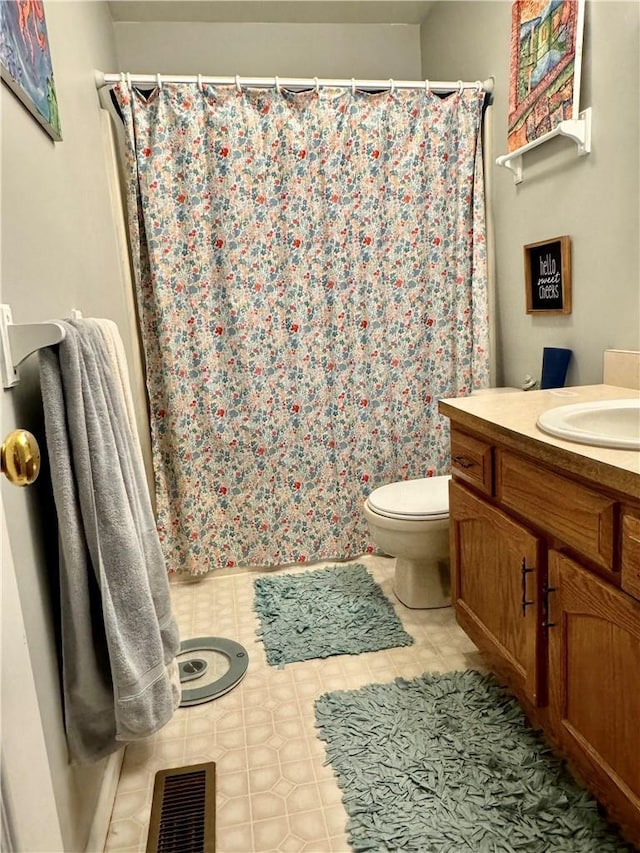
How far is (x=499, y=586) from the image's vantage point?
152 centimetres

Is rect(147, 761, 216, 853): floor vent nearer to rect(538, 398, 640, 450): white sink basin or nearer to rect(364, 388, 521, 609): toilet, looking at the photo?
rect(364, 388, 521, 609): toilet

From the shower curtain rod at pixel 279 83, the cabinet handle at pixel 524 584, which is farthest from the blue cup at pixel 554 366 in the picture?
the shower curtain rod at pixel 279 83

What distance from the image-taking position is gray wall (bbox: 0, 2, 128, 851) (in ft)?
3.30

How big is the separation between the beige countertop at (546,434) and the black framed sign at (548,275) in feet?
1.13

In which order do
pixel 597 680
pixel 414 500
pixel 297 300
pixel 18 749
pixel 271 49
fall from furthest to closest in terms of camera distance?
1. pixel 271 49
2. pixel 297 300
3. pixel 414 500
4. pixel 597 680
5. pixel 18 749

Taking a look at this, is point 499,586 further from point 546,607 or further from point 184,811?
point 184,811

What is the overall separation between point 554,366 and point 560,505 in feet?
3.11

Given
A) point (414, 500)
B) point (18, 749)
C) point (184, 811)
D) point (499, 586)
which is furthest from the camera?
point (414, 500)

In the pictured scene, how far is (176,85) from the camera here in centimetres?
219

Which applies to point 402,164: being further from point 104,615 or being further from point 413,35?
point 104,615

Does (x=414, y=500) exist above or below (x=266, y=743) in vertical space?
above

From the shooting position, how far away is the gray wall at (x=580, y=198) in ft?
5.39

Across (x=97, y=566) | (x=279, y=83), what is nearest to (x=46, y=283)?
(x=97, y=566)

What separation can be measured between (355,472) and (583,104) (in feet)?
5.10
